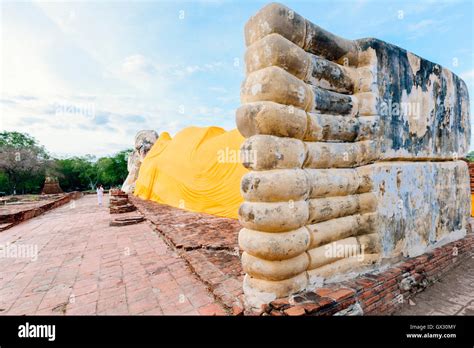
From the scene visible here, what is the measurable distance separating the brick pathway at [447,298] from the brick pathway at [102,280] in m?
2.02

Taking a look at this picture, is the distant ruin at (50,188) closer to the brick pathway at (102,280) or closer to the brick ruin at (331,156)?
the brick pathway at (102,280)

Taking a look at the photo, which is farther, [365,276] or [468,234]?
[468,234]

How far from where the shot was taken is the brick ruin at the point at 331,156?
6.26 ft

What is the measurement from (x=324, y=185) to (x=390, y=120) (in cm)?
128

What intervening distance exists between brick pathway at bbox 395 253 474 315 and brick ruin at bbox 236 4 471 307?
1.46 feet

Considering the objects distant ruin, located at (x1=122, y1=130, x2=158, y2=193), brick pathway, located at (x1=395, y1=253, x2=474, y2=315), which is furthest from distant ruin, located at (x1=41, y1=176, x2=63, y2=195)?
brick pathway, located at (x1=395, y1=253, x2=474, y2=315)

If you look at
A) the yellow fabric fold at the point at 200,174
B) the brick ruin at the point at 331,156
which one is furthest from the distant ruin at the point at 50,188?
the brick ruin at the point at 331,156

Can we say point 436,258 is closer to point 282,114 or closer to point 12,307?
point 282,114

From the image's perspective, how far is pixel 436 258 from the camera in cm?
307

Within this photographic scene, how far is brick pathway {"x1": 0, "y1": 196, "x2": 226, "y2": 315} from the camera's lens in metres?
2.42

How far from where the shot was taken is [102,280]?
3.05 m
